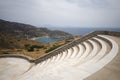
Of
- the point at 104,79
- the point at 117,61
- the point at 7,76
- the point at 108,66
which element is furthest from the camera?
the point at 7,76

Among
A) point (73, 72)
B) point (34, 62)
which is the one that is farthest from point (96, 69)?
point (34, 62)

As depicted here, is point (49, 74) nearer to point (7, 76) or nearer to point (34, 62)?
point (7, 76)

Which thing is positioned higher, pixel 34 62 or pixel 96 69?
pixel 96 69

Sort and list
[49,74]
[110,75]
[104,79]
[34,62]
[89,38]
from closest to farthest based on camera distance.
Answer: [104,79], [110,75], [49,74], [89,38], [34,62]

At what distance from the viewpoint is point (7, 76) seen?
15.0 meters

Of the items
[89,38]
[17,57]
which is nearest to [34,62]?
[17,57]

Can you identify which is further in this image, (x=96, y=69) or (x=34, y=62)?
(x=34, y=62)

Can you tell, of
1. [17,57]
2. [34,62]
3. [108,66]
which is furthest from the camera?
[17,57]

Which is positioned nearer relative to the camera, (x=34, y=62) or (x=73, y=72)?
(x=73, y=72)

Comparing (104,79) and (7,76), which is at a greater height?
(104,79)

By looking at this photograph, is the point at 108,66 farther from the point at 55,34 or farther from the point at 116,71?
the point at 55,34

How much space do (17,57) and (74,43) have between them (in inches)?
443

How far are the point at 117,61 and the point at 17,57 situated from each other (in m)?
19.9

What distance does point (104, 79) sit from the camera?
17.1ft
